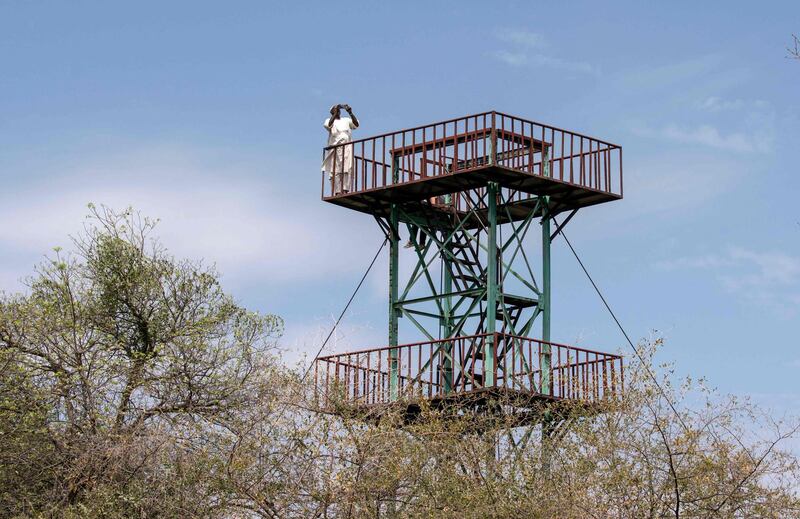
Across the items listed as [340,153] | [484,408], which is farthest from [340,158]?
[484,408]

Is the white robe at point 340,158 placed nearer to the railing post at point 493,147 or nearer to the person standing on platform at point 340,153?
the person standing on platform at point 340,153

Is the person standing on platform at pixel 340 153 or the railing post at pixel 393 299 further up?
the person standing on platform at pixel 340 153

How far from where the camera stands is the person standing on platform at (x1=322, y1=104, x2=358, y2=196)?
4144cm

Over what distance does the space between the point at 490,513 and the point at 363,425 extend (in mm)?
3466

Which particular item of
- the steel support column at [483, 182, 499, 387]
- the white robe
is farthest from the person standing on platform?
the steel support column at [483, 182, 499, 387]

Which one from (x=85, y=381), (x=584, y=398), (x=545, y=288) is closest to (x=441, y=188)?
(x=545, y=288)

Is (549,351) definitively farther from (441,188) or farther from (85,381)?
(85,381)

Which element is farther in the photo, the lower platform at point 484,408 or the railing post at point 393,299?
the railing post at point 393,299

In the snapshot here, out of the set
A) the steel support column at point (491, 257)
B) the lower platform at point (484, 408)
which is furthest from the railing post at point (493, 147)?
the lower platform at point (484, 408)

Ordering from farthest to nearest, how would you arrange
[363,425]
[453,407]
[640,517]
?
[453,407], [363,425], [640,517]

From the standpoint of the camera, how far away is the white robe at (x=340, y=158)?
41.4 m

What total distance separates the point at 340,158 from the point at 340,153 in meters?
0.12

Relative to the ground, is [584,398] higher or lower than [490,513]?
higher

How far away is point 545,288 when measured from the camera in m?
40.5
